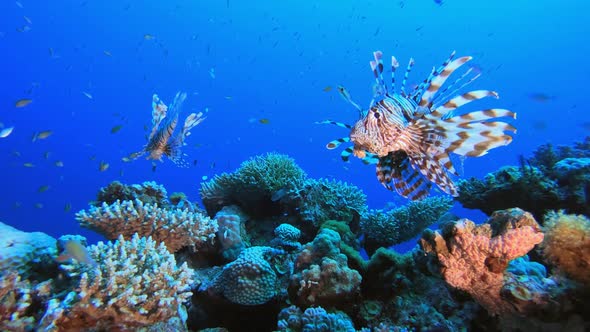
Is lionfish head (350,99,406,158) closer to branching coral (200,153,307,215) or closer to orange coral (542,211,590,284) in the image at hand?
orange coral (542,211,590,284)

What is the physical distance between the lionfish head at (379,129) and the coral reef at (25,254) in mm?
2902

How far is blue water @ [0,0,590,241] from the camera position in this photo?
6084cm

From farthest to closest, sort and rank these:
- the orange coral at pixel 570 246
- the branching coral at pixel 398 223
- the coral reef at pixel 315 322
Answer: the branching coral at pixel 398 223 → the coral reef at pixel 315 322 → the orange coral at pixel 570 246

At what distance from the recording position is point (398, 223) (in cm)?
545

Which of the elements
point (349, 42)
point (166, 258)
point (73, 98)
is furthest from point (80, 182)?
point (166, 258)

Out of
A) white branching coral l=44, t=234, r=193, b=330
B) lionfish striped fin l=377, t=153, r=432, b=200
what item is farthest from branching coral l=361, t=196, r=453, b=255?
→ white branching coral l=44, t=234, r=193, b=330

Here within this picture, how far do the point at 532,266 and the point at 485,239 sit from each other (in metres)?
0.90

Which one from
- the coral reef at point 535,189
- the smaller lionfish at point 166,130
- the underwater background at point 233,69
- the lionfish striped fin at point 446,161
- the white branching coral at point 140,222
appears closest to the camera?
the lionfish striped fin at point 446,161

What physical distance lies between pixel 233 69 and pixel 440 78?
7835 cm

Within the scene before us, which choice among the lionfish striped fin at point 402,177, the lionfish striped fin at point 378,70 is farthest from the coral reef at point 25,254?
the lionfish striped fin at point 378,70

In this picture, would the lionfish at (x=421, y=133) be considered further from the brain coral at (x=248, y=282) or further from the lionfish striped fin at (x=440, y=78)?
the brain coral at (x=248, y=282)

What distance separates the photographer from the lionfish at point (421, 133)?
7.79ft

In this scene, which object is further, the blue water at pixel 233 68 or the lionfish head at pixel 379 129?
the blue water at pixel 233 68

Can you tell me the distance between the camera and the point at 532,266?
272cm
